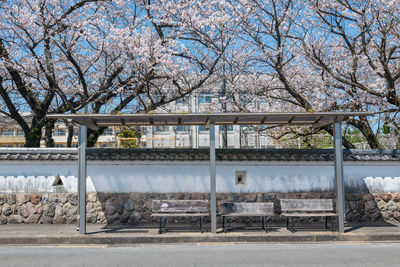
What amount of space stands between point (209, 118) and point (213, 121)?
21 cm

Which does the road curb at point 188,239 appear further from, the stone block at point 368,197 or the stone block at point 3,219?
the stone block at point 3,219

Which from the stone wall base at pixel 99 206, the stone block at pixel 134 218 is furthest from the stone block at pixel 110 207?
the stone block at pixel 134 218

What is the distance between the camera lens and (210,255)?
795 centimetres

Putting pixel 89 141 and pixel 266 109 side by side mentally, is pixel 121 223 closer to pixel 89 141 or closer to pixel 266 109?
pixel 89 141

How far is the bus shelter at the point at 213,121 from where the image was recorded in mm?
9625

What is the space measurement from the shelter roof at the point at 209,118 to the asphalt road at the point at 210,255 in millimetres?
2934

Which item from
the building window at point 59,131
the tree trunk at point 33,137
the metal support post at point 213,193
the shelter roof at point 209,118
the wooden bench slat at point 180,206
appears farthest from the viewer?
the building window at point 59,131

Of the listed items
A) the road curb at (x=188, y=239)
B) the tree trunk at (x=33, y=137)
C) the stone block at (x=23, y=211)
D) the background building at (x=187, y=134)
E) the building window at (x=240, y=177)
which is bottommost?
the road curb at (x=188, y=239)

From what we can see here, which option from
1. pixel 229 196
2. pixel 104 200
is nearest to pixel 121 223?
pixel 104 200

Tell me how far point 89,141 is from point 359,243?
985 cm

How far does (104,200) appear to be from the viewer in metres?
11.4

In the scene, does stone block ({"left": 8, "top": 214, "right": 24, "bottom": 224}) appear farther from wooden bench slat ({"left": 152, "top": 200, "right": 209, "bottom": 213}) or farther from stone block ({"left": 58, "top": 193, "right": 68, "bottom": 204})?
wooden bench slat ({"left": 152, "top": 200, "right": 209, "bottom": 213})

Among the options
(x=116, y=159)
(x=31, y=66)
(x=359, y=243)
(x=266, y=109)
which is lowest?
(x=359, y=243)

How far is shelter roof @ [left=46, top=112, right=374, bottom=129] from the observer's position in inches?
376
